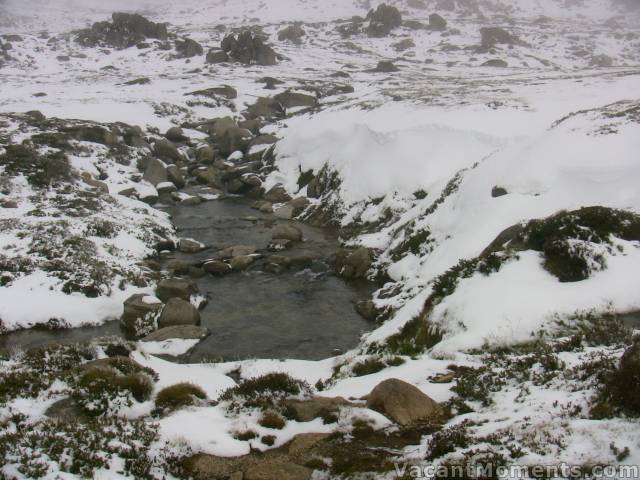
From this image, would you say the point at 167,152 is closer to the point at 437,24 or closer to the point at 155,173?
the point at 155,173

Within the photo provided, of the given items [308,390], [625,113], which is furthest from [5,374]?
[625,113]

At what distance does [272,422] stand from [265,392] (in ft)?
5.11

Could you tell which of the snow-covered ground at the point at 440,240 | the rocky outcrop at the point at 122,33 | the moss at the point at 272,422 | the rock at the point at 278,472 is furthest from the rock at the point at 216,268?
the rocky outcrop at the point at 122,33

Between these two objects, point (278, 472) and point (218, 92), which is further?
point (218, 92)

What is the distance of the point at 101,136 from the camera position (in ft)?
141

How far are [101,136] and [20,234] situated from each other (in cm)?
2053

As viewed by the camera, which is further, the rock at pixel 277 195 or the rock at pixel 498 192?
the rock at pixel 277 195

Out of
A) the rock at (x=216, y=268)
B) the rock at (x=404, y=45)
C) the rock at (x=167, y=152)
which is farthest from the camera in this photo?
the rock at (x=404, y=45)

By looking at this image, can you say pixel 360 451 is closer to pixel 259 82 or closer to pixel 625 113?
pixel 625 113

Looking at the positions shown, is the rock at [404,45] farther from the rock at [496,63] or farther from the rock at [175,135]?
the rock at [175,135]

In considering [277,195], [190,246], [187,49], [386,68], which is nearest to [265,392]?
[190,246]

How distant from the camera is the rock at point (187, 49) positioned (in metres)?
100

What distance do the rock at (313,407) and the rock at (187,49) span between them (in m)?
102

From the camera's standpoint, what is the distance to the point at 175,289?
21391 mm
